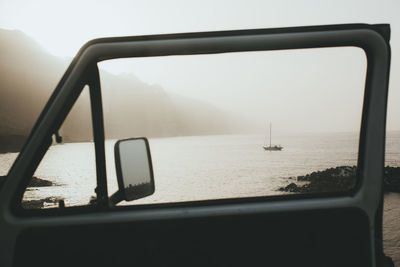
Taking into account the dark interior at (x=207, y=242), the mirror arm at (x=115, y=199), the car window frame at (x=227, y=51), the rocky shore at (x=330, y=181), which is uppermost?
the car window frame at (x=227, y=51)

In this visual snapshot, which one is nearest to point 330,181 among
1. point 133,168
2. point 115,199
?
point 115,199

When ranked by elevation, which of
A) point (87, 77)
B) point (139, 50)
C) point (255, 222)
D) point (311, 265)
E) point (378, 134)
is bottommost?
point (311, 265)

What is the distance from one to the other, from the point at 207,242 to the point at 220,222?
0.36 feet

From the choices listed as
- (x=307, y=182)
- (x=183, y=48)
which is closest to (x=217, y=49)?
(x=183, y=48)

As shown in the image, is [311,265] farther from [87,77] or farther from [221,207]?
[87,77]

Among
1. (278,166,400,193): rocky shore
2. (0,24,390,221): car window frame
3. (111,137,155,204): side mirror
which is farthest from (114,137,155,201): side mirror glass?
(278,166,400,193): rocky shore

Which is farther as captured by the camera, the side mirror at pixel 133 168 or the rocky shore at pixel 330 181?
the rocky shore at pixel 330 181

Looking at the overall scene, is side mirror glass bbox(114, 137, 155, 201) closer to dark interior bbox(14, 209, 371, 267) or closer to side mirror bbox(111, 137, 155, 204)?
side mirror bbox(111, 137, 155, 204)

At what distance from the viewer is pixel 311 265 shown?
143 centimetres

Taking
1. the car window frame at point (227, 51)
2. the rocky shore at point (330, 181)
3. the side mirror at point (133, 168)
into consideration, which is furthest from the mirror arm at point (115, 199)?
the rocky shore at point (330, 181)

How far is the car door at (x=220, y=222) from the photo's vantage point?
142 centimetres

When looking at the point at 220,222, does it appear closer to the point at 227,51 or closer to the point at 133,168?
the point at 133,168

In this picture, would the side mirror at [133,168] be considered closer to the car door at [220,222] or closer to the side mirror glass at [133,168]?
the side mirror glass at [133,168]

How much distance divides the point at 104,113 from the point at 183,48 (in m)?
0.61
